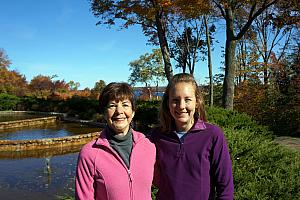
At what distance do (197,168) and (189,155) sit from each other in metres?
0.10

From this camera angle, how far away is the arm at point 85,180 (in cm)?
168

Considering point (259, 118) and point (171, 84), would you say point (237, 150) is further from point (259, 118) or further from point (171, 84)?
point (259, 118)

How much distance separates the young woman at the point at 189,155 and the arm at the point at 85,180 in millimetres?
523

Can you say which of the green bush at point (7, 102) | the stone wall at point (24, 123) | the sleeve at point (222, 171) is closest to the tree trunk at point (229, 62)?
the sleeve at point (222, 171)

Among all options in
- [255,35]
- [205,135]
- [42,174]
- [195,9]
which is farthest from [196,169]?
[255,35]

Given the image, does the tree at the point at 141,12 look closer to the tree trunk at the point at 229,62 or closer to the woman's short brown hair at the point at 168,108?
the tree trunk at the point at 229,62

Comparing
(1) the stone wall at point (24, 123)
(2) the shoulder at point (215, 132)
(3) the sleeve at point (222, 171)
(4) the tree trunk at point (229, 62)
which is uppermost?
(4) the tree trunk at point (229, 62)

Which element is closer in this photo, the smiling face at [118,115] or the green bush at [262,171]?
the smiling face at [118,115]

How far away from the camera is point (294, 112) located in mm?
12648

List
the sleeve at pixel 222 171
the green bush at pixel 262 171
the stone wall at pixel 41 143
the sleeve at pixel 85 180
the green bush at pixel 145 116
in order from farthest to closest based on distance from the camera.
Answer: the green bush at pixel 145 116, the stone wall at pixel 41 143, the green bush at pixel 262 171, the sleeve at pixel 222 171, the sleeve at pixel 85 180

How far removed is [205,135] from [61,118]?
20.4 metres

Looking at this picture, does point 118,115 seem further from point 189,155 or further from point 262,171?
point 262,171

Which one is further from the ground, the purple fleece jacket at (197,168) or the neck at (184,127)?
the neck at (184,127)

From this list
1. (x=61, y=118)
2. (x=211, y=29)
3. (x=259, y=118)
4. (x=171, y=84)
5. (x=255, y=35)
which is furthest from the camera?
(x=255, y=35)
